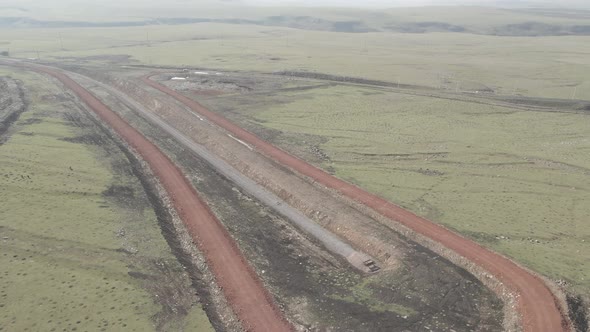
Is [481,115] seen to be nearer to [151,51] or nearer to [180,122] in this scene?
[180,122]

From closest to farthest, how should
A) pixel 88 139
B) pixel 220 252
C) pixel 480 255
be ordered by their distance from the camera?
pixel 480 255 < pixel 220 252 < pixel 88 139

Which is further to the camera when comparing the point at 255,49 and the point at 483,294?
the point at 255,49

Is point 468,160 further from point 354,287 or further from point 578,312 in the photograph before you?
point 354,287

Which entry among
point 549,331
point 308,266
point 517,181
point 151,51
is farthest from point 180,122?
point 151,51

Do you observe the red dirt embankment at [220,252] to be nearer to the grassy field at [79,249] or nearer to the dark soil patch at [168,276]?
the dark soil patch at [168,276]

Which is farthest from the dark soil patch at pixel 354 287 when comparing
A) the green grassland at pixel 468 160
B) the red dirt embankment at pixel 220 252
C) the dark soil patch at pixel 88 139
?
the dark soil patch at pixel 88 139

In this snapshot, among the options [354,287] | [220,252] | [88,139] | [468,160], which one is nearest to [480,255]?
[354,287]
